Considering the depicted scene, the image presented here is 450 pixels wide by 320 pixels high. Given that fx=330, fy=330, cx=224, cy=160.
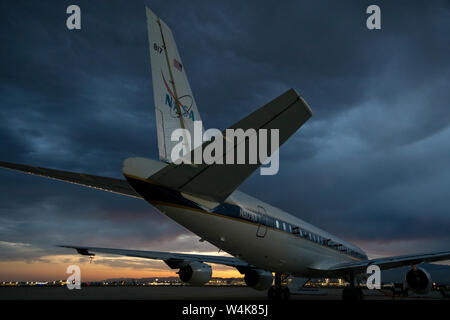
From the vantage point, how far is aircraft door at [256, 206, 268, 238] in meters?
12.3

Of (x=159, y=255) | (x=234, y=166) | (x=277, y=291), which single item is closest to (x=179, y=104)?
(x=234, y=166)

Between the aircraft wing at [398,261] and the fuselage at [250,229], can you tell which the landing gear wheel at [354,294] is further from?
the fuselage at [250,229]

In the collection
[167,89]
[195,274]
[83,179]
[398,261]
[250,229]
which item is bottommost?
[195,274]

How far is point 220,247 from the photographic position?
11469 millimetres

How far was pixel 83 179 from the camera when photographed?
27.3 ft

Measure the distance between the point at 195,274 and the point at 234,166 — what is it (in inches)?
365

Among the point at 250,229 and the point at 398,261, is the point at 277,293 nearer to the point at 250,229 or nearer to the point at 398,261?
the point at 398,261

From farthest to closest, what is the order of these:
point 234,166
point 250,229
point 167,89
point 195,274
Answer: point 195,274 < point 250,229 < point 167,89 < point 234,166

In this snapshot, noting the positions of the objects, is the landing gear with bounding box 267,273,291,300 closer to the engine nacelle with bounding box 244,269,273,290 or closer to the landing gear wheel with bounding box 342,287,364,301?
the engine nacelle with bounding box 244,269,273,290

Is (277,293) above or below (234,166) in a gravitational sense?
below

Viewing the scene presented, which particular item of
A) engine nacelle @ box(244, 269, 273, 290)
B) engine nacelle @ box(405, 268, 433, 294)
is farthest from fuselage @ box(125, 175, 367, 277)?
engine nacelle @ box(405, 268, 433, 294)

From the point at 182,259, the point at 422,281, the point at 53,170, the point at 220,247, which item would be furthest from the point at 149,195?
the point at 422,281

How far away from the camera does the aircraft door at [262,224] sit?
1231 centimetres
